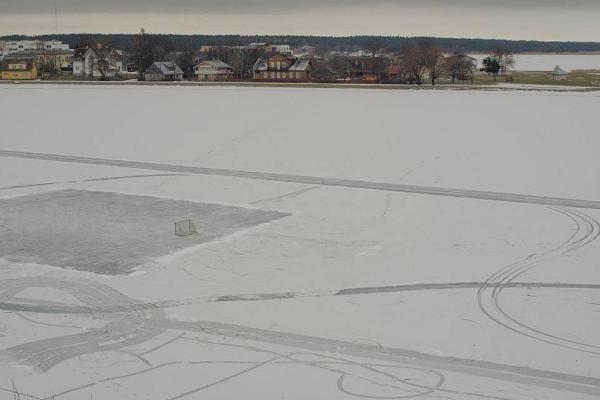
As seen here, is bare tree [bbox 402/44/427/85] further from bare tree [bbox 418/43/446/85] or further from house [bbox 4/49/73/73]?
house [bbox 4/49/73/73]

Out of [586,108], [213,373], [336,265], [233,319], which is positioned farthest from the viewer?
[586,108]

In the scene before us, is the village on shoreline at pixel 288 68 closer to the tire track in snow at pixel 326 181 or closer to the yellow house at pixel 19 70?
the yellow house at pixel 19 70

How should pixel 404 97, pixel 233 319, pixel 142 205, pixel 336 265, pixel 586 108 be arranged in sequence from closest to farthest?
pixel 233 319 → pixel 336 265 → pixel 142 205 → pixel 586 108 → pixel 404 97

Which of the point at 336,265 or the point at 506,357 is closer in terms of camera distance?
the point at 506,357

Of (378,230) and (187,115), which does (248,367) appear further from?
(187,115)

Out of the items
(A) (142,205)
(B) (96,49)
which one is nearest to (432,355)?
(A) (142,205)
